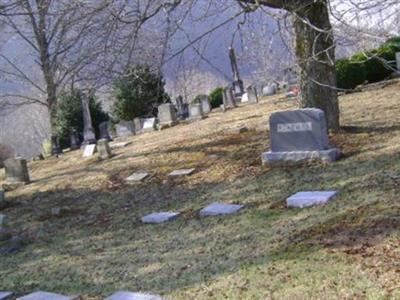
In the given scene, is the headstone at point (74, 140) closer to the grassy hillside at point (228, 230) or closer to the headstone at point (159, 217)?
the grassy hillside at point (228, 230)

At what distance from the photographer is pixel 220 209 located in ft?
20.9

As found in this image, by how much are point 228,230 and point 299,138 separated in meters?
2.76

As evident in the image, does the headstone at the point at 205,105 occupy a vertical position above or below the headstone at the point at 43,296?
above

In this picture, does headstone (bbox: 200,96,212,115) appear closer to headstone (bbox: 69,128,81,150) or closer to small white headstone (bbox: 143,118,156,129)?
small white headstone (bbox: 143,118,156,129)

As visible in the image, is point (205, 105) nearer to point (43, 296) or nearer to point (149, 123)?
point (149, 123)

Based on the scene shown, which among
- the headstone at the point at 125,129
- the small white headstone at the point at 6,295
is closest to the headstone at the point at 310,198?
the small white headstone at the point at 6,295

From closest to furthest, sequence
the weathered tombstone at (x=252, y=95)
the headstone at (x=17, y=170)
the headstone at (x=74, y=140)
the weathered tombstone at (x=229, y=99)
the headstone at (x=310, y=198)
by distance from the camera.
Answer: the headstone at (x=310, y=198) < the headstone at (x=17, y=170) < the weathered tombstone at (x=229, y=99) < the weathered tombstone at (x=252, y=95) < the headstone at (x=74, y=140)

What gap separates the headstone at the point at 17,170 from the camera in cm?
1171

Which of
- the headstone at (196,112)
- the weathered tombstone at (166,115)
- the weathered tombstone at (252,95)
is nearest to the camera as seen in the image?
the weathered tombstone at (166,115)

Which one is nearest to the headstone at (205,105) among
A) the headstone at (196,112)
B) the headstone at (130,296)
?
the headstone at (196,112)

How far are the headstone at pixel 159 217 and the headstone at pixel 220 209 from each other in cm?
37

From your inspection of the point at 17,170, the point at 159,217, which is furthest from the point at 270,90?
the point at 159,217

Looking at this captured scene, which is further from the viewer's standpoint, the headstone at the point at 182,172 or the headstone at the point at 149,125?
the headstone at the point at 149,125

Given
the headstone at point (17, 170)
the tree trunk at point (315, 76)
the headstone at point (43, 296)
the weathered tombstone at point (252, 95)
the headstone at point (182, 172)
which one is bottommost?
the headstone at point (43, 296)
